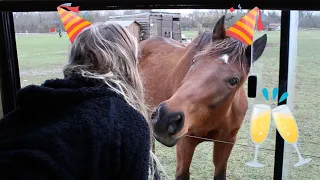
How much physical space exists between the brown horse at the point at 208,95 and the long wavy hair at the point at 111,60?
0.17 m

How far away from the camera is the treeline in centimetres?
113

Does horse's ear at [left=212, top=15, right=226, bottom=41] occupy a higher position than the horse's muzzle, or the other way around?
horse's ear at [left=212, top=15, right=226, bottom=41]

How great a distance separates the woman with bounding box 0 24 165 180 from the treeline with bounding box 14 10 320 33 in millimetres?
503

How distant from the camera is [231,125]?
1.26m

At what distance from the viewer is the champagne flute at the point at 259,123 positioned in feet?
3.95

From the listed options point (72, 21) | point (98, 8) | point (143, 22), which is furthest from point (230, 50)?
point (72, 21)

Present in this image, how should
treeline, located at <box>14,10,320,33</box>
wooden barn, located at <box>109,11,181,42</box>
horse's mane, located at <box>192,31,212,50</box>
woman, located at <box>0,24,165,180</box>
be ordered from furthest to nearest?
wooden barn, located at <box>109,11,181,42</box>
horse's mane, located at <box>192,31,212,50</box>
treeline, located at <box>14,10,320,33</box>
woman, located at <box>0,24,165,180</box>

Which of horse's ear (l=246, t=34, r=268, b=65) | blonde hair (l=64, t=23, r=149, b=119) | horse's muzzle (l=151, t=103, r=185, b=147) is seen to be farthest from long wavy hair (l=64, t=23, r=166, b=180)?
horse's ear (l=246, t=34, r=268, b=65)

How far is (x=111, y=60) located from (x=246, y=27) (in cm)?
50

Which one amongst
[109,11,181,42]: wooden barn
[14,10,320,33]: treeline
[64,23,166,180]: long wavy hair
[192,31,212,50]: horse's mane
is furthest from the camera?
[109,11,181,42]: wooden barn

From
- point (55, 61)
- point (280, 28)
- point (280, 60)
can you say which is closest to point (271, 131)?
point (280, 60)

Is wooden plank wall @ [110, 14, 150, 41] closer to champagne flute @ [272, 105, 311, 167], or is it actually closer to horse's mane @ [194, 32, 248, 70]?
horse's mane @ [194, 32, 248, 70]

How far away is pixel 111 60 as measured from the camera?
0.98 metres

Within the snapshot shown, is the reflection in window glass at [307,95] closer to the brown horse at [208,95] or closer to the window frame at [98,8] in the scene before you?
the window frame at [98,8]
